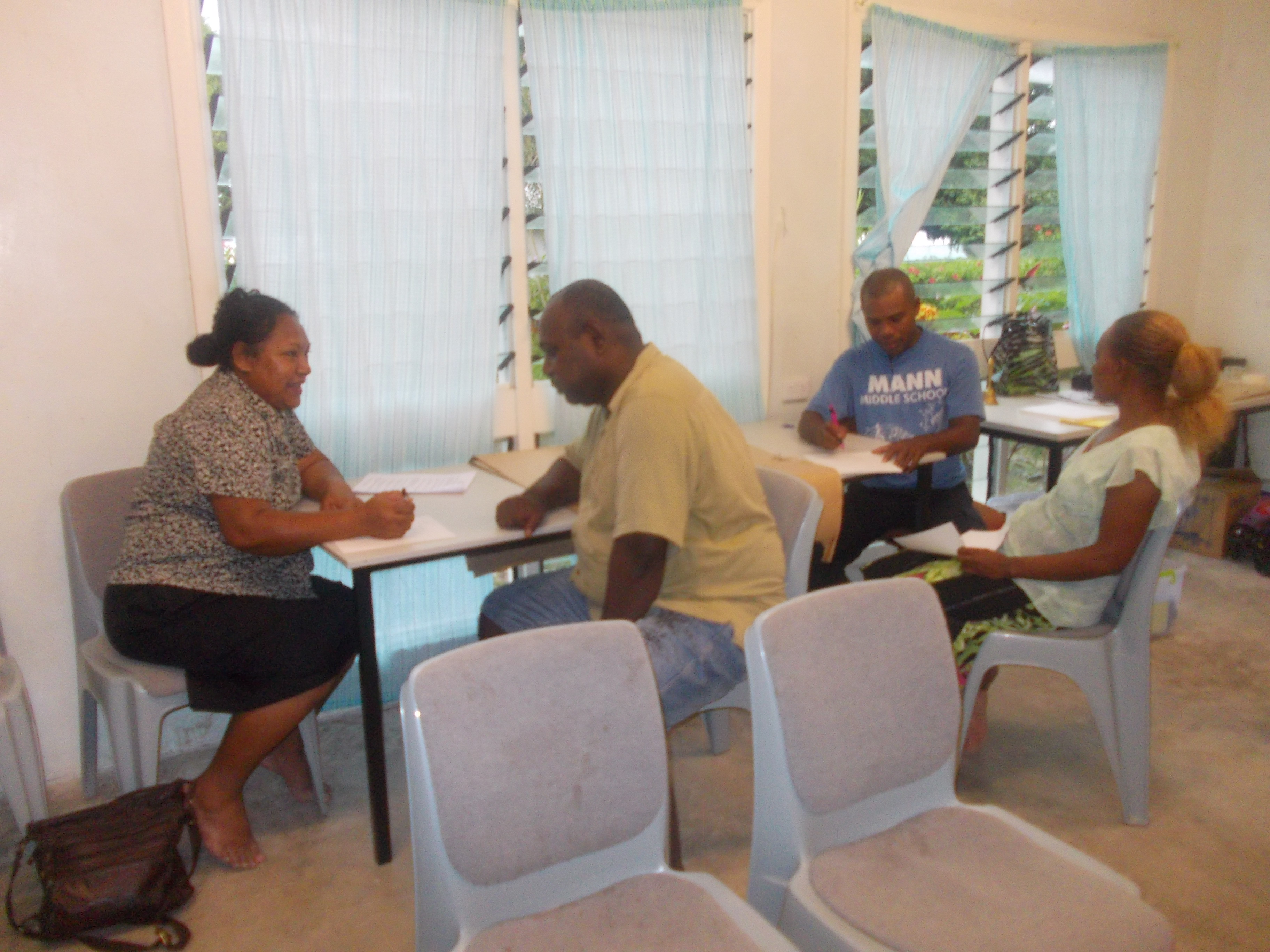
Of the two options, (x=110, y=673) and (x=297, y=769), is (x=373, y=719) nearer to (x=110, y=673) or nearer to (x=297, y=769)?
(x=297, y=769)

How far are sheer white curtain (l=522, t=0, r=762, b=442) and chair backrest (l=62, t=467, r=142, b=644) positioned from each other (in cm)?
136

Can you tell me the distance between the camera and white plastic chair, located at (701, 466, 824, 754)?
84.8 inches

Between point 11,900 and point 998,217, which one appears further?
point 998,217

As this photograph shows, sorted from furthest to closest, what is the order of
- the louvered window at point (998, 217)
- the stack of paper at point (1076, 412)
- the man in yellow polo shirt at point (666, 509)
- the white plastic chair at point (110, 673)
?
the louvered window at point (998, 217) < the stack of paper at point (1076, 412) < the white plastic chair at point (110, 673) < the man in yellow polo shirt at point (666, 509)

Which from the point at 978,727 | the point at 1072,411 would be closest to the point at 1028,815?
the point at 978,727

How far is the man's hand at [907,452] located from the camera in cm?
282

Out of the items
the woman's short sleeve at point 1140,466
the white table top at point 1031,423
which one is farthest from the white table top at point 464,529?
the white table top at point 1031,423

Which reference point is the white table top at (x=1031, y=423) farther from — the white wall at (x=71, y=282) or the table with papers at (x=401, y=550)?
the white wall at (x=71, y=282)

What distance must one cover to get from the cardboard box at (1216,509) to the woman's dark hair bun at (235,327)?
3.82 metres

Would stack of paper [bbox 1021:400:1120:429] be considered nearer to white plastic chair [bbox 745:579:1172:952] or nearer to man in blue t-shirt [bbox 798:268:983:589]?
man in blue t-shirt [bbox 798:268:983:589]

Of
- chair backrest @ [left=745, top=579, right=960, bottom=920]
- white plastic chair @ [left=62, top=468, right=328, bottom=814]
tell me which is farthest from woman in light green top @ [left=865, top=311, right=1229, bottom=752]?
white plastic chair @ [left=62, top=468, right=328, bottom=814]

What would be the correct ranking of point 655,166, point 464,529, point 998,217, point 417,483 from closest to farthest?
point 464,529 < point 417,483 < point 655,166 < point 998,217

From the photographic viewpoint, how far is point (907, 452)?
2.85m

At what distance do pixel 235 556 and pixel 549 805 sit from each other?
124cm
